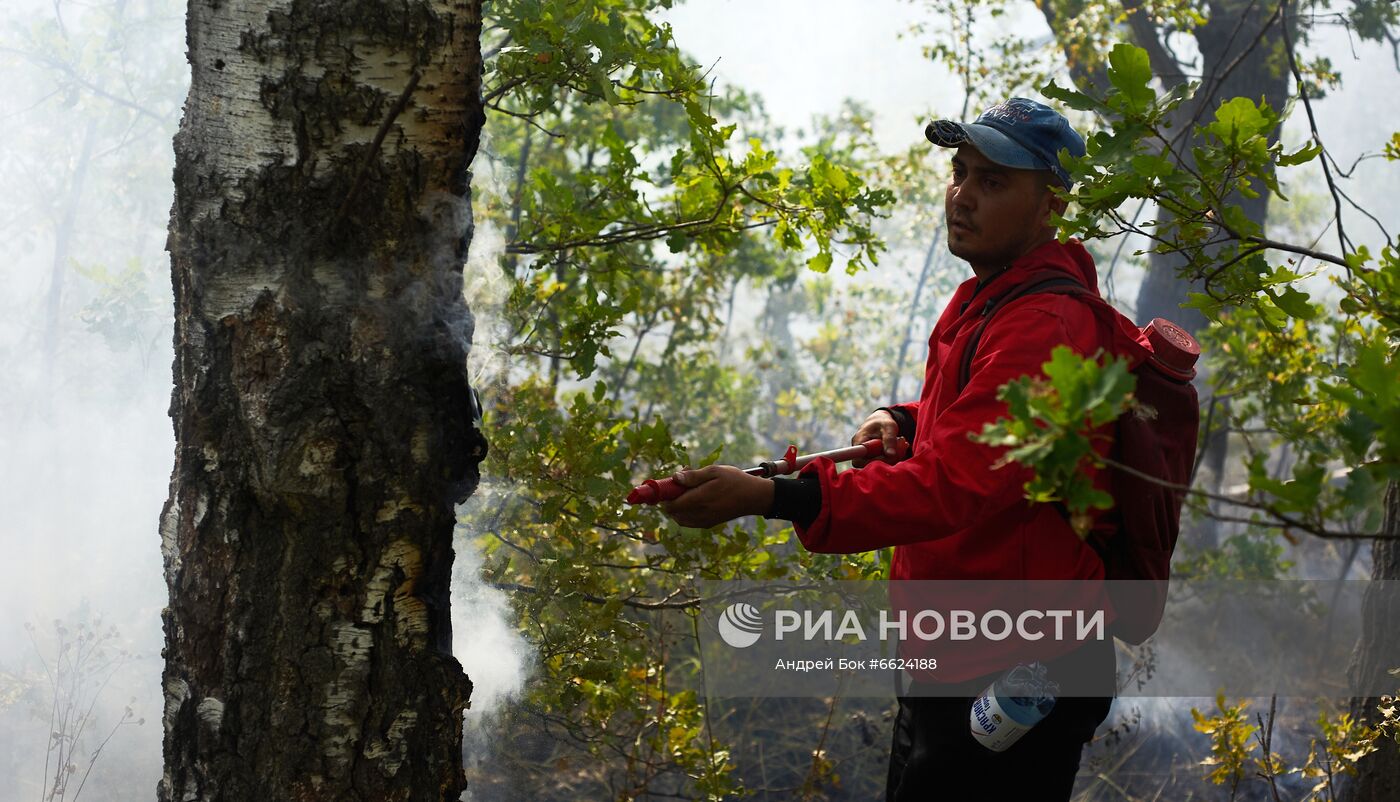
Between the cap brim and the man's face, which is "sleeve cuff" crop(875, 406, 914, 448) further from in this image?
the cap brim

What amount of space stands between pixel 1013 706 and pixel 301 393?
1392 mm

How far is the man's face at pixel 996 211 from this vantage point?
2.10 m

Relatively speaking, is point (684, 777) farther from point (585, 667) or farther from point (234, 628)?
point (234, 628)

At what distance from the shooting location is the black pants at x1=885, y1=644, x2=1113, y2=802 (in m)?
2.02

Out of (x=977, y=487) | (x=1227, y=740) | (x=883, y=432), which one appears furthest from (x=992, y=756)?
(x=1227, y=740)

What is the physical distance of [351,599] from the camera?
1883 millimetres

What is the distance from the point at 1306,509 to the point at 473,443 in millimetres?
1432

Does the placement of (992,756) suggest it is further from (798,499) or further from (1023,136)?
(1023,136)

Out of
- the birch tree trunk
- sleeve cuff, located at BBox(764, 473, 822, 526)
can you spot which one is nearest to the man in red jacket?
sleeve cuff, located at BBox(764, 473, 822, 526)

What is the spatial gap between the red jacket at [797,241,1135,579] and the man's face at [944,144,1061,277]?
6cm

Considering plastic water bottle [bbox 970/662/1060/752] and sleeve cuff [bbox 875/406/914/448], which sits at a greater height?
sleeve cuff [bbox 875/406/914/448]

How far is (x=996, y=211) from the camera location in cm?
211

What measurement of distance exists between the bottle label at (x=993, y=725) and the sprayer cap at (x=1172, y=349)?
685mm

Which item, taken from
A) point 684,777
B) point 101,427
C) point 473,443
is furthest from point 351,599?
point 101,427
